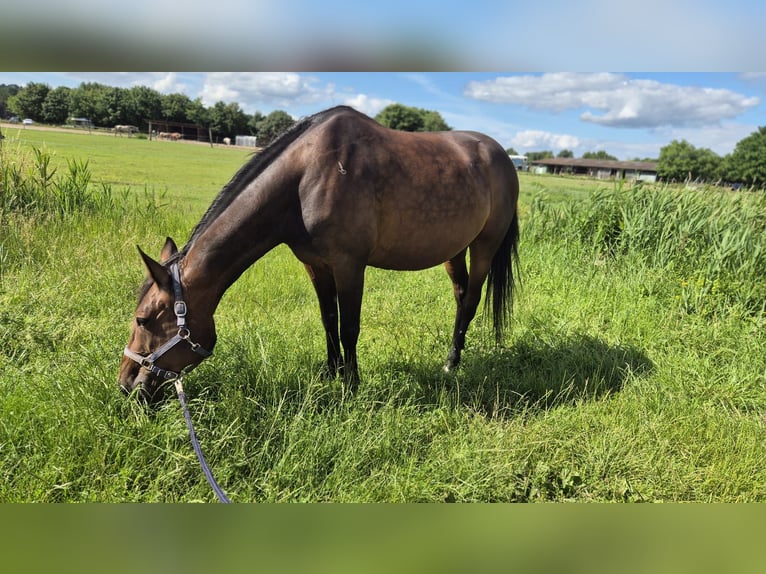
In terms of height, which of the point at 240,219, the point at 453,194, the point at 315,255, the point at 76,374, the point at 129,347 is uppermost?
the point at 453,194

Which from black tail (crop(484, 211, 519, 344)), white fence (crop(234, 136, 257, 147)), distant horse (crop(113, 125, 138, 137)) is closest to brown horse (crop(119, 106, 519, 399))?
black tail (crop(484, 211, 519, 344))

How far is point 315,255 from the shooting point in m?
2.85

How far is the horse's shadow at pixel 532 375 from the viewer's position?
11.0 feet

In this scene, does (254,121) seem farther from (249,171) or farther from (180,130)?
(249,171)

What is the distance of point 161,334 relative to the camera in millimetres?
2453

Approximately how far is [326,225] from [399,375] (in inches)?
57.4

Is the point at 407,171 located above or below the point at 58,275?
above

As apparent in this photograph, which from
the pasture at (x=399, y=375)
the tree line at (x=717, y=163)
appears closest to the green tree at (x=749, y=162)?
the tree line at (x=717, y=163)

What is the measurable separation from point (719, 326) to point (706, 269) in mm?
1262

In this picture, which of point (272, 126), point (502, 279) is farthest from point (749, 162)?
point (272, 126)

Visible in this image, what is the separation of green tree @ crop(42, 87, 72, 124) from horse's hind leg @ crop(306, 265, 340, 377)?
2.43 metres

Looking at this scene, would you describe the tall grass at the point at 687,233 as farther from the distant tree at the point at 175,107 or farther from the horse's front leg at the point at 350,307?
the distant tree at the point at 175,107

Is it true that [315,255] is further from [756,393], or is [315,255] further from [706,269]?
[706,269]

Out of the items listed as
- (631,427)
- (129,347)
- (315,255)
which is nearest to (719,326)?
(631,427)
